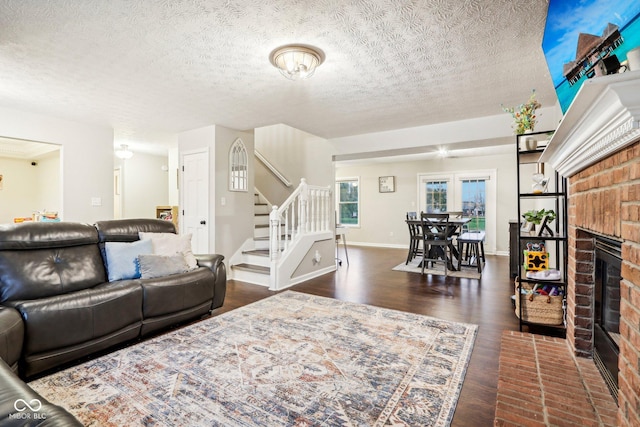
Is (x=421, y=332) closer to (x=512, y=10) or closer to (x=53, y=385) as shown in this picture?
(x=512, y=10)

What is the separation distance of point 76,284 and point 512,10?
11.8 ft

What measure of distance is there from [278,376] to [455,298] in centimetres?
254

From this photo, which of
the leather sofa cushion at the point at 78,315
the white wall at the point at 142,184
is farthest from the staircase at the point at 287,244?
the white wall at the point at 142,184

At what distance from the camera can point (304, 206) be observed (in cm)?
470

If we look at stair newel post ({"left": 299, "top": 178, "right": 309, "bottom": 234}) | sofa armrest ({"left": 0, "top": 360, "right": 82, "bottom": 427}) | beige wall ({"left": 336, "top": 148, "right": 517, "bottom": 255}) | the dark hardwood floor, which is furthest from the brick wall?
beige wall ({"left": 336, "top": 148, "right": 517, "bottom": 255})

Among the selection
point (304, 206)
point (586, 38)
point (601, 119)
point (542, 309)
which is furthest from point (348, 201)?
point (601, 119)

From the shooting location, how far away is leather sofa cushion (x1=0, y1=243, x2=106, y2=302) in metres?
2.18

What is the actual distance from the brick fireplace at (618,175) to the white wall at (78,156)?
17.8 ft

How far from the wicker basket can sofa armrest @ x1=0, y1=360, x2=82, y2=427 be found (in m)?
3.03

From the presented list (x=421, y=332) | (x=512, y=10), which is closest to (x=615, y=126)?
(x=512, y=10)

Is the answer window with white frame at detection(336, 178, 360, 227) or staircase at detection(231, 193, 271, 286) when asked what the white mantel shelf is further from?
window with white frame at detection(336, 178, 360, 227)

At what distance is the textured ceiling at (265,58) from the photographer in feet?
6.40

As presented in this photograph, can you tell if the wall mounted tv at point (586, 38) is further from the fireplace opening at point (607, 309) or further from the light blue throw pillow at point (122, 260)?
the light blue throw pillow at point (122, 260)

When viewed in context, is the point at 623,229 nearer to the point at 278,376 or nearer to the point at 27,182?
the point at 278,376
